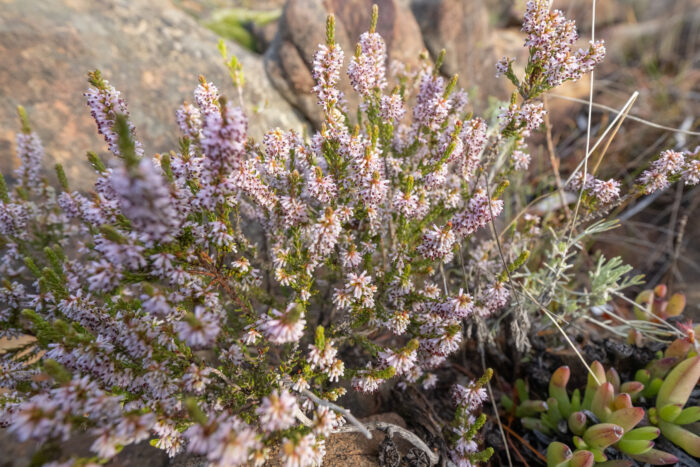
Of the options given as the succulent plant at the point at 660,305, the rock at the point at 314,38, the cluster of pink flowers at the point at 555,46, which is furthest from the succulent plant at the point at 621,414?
the rock at the point at 314,38

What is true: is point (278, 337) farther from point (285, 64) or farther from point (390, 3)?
point (390, 3)

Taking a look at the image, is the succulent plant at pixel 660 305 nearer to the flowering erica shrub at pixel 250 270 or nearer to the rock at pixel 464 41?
the flowering erica shrub at pixel 250 270

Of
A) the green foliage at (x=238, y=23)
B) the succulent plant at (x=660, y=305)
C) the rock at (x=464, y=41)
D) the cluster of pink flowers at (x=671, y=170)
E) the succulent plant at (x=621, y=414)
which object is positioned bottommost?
the succulent plant at (x=621, y=414)

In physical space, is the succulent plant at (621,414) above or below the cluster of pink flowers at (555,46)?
below

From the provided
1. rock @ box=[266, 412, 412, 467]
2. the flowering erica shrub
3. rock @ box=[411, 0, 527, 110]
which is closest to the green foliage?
rock @ box=[411, 0, 527, 110]

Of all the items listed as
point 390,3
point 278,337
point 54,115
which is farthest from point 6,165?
point 390,3

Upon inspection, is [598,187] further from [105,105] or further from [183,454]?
[183,454]

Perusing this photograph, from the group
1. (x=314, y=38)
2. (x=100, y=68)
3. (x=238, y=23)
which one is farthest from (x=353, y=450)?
(x=238, y=23)
